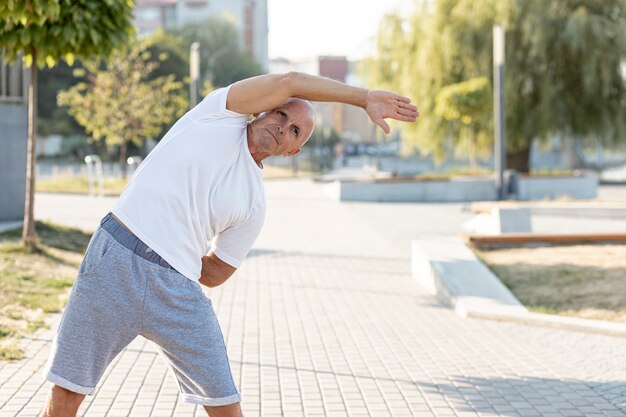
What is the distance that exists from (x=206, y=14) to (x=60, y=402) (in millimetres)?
110418

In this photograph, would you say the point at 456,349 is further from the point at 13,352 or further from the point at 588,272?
the point at 588,272

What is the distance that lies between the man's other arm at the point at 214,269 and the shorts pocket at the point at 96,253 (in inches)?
21.0

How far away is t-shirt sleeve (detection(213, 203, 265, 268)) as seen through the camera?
140 inches

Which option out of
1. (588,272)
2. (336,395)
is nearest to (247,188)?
(336,395)

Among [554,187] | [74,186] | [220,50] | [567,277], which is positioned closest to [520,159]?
[554,187]

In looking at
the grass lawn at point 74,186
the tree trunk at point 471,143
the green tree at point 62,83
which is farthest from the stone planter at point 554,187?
the green tree at point 62,83

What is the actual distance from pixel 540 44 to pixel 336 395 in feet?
84.1

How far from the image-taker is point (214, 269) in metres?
3.69

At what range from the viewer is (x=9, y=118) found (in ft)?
51.0

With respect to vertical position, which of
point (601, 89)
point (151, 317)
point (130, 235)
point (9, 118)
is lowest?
point (151, 317)

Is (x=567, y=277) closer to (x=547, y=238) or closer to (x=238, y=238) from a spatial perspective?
(x=547, y=238)

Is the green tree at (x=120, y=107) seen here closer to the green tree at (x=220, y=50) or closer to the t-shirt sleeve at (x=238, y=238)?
the t-shirt sleeve at (x=238, y=238)

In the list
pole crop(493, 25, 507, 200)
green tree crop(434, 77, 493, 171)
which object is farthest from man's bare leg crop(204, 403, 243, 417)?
green tree crop(434, 77, 493, 171)

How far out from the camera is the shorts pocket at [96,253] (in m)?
3.22
